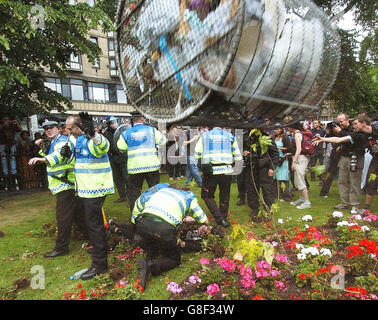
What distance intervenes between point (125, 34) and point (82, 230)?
4230 mm

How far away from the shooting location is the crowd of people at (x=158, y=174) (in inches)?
135

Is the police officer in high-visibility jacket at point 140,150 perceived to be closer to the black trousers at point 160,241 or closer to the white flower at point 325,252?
the black trousers at point 160,241

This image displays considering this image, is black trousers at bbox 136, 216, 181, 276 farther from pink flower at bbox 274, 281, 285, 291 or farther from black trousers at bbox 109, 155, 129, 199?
black trousers at bbox 109, 155, 129, 199

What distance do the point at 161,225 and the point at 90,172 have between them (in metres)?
1.19

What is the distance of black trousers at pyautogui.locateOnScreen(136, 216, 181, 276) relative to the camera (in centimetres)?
331

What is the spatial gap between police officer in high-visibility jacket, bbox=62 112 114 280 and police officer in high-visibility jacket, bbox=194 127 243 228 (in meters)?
1.97

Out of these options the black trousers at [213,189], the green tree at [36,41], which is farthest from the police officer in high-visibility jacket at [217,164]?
the green tree at [36,41]

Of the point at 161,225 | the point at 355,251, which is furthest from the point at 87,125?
the point at 355,251

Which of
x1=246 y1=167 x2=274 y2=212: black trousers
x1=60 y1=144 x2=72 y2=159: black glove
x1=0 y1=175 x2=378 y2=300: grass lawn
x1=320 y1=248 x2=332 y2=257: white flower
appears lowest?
x1=0 y1=175 x2=378 y2=300: grass lawn

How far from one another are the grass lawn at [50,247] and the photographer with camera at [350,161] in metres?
0.39

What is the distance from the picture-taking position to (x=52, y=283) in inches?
134

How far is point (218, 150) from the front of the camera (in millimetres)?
4949

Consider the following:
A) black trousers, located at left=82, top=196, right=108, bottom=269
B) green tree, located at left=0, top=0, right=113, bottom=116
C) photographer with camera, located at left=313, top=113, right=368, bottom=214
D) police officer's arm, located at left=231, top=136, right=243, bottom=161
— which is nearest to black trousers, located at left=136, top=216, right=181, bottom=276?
black trousers, located at left=82, top=196, right=108, bottom=269
